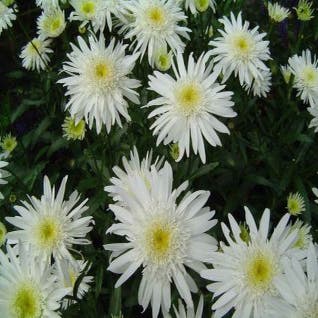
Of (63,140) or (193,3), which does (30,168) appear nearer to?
(63,140)

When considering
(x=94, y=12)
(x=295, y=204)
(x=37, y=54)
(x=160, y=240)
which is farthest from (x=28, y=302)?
(x=37, y=54)

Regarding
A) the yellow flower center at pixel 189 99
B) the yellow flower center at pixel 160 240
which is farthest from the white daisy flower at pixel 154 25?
the yellow flower center at pixel 160 240

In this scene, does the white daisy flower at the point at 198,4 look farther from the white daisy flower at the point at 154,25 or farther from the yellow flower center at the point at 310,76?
the yellow flower center at the point at 310,76

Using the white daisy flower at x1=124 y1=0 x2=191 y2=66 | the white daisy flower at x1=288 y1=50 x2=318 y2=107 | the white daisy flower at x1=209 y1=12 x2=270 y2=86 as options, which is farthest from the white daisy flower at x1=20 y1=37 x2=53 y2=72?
the white daisy flower at x1=288 y1=50 x2=318 y2=107

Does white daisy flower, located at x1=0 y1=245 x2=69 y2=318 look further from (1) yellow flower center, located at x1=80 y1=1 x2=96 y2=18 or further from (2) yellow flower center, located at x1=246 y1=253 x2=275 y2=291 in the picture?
(1) yellow flower center, located at x1=80 y1=1 x2=96 y2=18

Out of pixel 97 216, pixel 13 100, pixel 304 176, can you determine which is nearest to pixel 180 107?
pixel 97 216

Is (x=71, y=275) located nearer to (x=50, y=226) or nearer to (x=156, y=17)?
(x=50, y=226)
